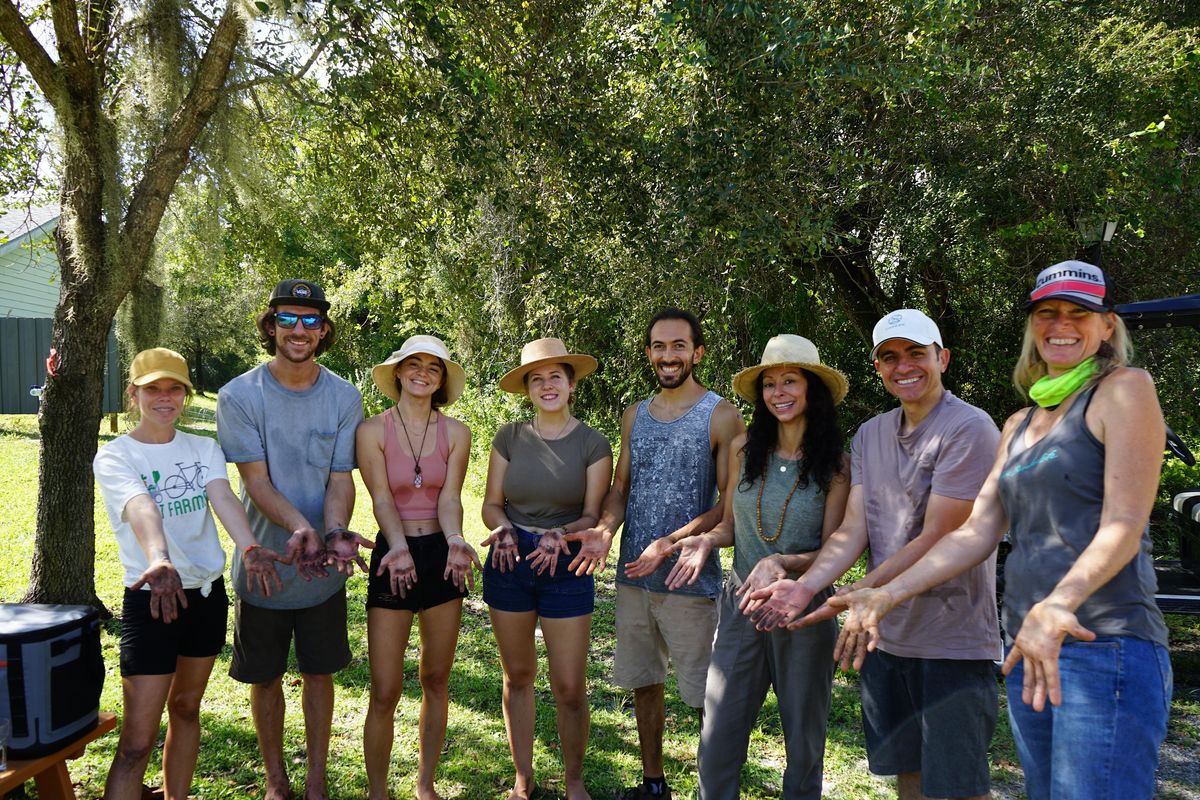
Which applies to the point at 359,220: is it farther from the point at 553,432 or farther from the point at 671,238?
the point at 553,432

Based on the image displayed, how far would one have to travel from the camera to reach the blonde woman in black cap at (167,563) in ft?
10.1

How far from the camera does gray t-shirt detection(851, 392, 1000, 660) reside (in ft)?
8.81

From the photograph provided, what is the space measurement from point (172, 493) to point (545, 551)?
1.46 meters

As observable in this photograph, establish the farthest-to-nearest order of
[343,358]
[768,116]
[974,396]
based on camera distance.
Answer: [343,358] → [974,396] → [768,116]

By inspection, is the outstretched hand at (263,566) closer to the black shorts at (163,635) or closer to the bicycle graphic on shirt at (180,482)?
the black shorts at (163,635)

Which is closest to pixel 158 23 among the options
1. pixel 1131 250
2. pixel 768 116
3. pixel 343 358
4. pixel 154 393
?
pixel 154 393

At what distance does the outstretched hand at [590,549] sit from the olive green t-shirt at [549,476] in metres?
0.21

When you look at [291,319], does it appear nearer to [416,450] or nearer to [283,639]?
[416,450]

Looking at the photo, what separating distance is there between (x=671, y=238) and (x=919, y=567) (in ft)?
11.0

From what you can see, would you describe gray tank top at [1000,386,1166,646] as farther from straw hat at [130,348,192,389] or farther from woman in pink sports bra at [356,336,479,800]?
straw hat at [130,348,192,389]

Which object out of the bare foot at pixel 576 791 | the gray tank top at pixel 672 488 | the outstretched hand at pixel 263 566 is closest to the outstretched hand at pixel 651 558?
the gray tank top at pixel 672 488

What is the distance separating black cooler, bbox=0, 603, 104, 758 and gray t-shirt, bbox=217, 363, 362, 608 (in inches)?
23.3

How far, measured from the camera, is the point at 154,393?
3.28 meters

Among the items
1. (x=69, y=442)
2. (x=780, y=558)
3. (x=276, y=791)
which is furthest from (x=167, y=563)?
(x=69, y=442)
